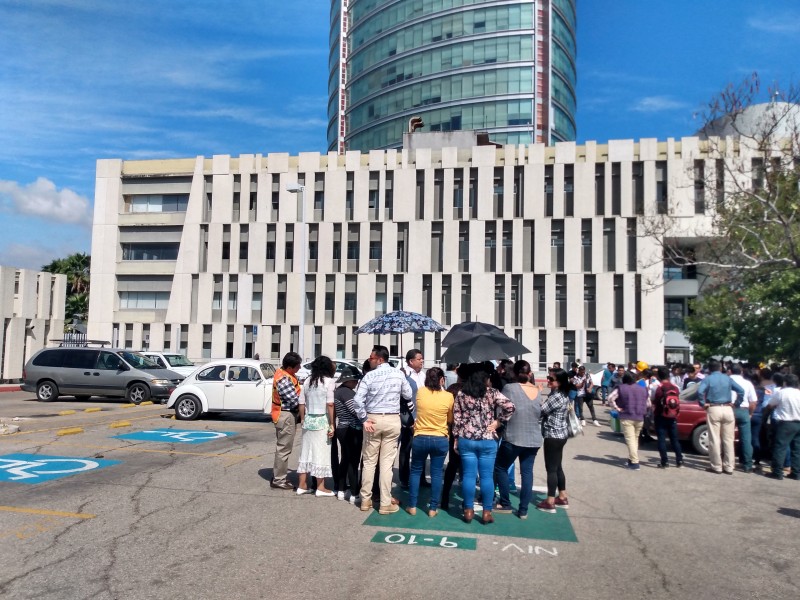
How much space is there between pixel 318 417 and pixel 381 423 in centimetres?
106

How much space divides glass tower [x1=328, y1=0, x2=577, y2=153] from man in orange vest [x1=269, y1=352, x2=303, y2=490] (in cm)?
6838

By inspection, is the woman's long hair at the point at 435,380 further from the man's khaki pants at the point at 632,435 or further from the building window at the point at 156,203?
the building window at the point at 156,203

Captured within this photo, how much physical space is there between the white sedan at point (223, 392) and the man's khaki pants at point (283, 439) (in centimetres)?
821

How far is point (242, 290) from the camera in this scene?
52.0m

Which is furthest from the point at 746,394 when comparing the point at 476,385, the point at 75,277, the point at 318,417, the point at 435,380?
the point at 75,277

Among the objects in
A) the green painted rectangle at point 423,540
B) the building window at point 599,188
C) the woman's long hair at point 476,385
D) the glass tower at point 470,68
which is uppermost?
the glass tower at point 470,68

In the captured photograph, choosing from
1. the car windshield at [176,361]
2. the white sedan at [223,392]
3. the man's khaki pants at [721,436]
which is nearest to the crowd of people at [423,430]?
the man's khaki pants at [721,436]

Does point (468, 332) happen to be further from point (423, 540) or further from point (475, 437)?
point (423, 540)

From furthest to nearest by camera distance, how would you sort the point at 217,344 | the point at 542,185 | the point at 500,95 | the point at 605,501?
the point at 500,95, the point at 217,344, the point at 542,185, the point at 605,501

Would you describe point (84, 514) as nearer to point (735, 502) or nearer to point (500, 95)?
point (735, 502)

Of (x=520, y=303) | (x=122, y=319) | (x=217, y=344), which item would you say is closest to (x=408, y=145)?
(x=520, y=303)

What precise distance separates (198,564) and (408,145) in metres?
50.0

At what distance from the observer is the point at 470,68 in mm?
75125

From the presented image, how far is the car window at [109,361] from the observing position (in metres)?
21.7
